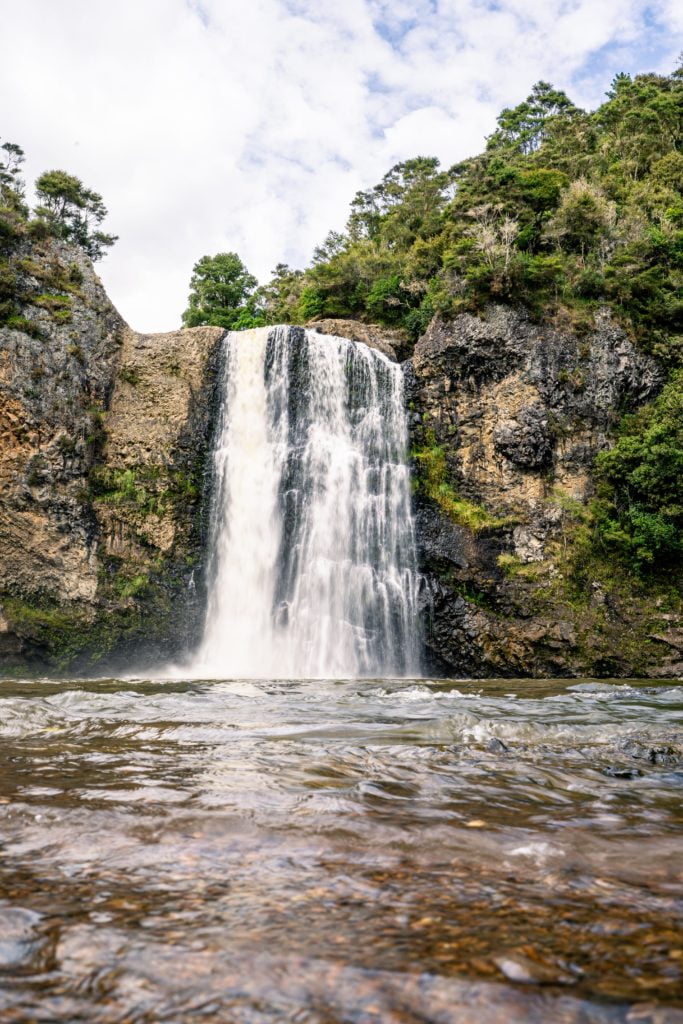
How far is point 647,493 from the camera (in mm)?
20438

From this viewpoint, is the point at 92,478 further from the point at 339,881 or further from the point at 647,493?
the point at 339,881

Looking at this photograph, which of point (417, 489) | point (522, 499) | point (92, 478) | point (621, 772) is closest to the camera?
point (621, 772)

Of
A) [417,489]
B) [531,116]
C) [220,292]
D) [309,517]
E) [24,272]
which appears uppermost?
[531,116]

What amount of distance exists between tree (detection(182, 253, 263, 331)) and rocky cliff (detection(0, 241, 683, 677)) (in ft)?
62.5

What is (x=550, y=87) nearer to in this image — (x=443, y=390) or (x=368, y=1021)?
(x=443, y=390)

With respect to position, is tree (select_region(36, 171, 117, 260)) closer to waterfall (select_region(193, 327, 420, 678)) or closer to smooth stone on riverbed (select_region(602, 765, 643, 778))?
waterfall (select_region(193, 327, 420, 678))

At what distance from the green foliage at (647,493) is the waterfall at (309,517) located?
665 cm

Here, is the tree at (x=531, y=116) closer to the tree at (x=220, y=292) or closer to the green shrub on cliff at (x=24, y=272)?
the tree at (x=220, y=292)

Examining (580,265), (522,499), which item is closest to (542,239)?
(580,265)

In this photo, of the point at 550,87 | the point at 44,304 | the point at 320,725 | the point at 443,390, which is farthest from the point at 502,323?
the point at 550,87

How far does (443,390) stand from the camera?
2362 centimetres

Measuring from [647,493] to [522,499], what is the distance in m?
3.88

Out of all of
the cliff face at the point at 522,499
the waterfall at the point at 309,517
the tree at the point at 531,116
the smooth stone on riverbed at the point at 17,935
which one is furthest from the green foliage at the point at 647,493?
the tree at the point at 531,116

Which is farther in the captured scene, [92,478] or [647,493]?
[92,478]
